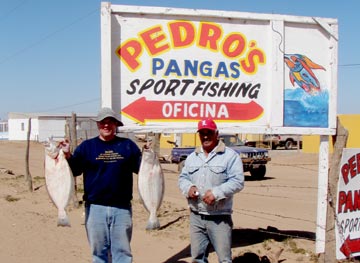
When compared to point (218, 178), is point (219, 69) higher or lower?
higher

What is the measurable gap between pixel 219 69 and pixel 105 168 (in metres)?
2.27

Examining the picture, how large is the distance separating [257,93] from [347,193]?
5.53 feet

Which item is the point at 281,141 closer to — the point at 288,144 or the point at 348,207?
the point at 288,144

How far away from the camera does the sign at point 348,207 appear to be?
20.5 feet

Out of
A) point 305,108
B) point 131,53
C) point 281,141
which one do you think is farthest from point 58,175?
point 281,141

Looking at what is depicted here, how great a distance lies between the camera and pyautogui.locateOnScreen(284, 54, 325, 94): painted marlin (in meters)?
6.45

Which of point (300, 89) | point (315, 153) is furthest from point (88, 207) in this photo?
point (315, 153)

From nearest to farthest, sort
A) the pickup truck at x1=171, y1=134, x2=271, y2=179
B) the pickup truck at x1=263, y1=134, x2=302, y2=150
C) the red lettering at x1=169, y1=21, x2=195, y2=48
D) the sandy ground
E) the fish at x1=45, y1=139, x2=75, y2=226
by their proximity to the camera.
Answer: the fish at x1=45, y1=139, x2=75, y2=226
the red lettering at x1=169, y1=21, x2=195, y2=48
the sandy ground
the pickup truck at x1=171, y1=134, x2=271, y2=179
the pickup truck at x1=263, y1=134, x2=302, y2=150

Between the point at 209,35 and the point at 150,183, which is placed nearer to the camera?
the point at 150,183

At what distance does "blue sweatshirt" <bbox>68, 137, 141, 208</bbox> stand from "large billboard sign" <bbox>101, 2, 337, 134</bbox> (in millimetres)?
1130

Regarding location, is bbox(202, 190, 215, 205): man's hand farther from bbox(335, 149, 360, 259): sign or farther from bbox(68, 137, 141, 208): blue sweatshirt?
bbox(335, 149, 360, 259): sign

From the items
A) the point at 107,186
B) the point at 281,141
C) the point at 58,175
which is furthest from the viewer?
the point at 281,141

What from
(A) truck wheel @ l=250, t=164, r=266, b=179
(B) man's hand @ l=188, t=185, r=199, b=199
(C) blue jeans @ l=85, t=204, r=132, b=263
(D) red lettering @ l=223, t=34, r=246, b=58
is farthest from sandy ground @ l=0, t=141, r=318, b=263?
(A) truck wheel @ l=250, t=164, r=266, b=179

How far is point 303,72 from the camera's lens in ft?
21.4
